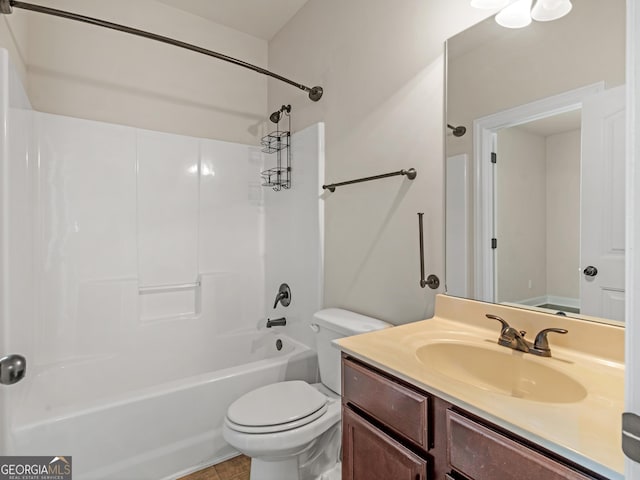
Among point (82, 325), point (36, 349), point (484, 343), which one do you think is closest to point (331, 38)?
point (484, 343)

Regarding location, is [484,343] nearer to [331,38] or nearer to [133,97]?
[331,38]

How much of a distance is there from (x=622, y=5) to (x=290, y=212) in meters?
1.88

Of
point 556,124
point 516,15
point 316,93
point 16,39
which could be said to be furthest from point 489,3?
point 16,39

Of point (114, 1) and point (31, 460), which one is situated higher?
point (114, 1)

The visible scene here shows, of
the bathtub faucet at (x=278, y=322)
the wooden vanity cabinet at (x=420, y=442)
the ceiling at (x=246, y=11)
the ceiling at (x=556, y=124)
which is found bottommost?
the bathtub faucet at (x=278, y=322)

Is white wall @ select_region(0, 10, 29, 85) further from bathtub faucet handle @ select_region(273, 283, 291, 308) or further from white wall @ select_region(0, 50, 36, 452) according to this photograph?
bathtub faucet handle @ select_region(273, 283, 291, 308)

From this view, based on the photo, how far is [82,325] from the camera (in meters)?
2.03

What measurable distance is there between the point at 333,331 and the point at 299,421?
1.47 ft

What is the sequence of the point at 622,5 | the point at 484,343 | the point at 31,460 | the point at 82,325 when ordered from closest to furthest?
the point at 622,5 < the point at 484,343 < the point at 31,460 < the point at 82,325

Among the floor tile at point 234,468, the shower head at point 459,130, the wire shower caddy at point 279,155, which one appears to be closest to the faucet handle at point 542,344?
the shower head at point 459,130

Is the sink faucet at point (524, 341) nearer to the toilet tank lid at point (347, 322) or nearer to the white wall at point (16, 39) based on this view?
the toilet tank lid at point (347, 322)

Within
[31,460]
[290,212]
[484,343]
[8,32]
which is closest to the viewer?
[484,343]

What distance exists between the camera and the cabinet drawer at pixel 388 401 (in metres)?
0.80

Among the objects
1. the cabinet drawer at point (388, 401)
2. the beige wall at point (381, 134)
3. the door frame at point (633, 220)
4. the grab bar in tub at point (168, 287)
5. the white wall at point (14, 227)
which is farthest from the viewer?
the grab bar in tub at point (168, 287)
